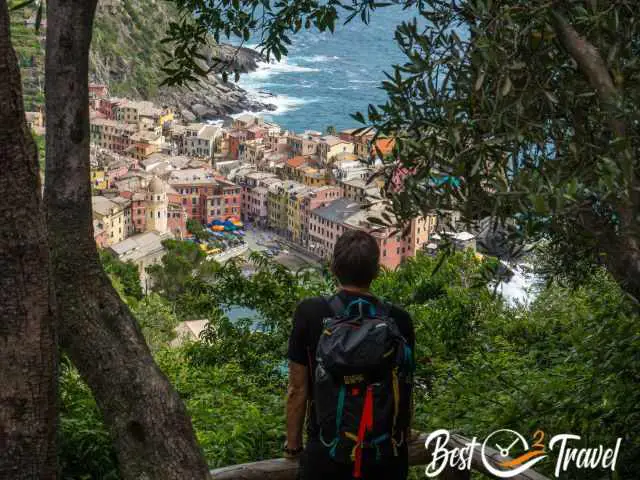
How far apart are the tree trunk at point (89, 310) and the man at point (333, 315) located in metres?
0.33

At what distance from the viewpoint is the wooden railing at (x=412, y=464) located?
77.0 inches

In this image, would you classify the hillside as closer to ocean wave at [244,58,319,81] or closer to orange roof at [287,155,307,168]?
ocean wave at [244,58,319,81]

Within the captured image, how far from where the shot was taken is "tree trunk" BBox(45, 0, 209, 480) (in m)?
1.83

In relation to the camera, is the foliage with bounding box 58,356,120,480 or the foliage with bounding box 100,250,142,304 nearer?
the foliage with bounding box 58,356,120,480

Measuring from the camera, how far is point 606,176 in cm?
128

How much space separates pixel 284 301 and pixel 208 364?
2.17 ft

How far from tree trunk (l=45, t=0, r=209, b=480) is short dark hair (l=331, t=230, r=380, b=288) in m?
0.50

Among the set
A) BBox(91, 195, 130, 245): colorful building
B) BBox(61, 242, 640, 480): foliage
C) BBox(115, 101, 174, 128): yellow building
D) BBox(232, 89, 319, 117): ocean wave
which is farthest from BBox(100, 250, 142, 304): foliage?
BBox(232, 89, 319, 117): ocean wave

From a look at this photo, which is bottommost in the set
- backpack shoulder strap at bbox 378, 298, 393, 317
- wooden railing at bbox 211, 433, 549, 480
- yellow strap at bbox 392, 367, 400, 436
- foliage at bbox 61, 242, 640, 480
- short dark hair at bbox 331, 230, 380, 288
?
foliage at bbox 61, 242, 640, 480

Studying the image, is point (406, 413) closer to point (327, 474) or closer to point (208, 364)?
Answer: point (327, 474)

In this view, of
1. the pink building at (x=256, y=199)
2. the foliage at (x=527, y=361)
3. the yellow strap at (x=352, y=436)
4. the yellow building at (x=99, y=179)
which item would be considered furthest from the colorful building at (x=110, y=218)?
the yellow strap at (x=352, y=436)

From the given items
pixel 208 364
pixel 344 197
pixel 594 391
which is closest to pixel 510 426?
pixel 594 391

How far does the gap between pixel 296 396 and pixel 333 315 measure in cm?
19

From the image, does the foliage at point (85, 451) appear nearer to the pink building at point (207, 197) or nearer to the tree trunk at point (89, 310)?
the tree trunk at point (89, 310)
